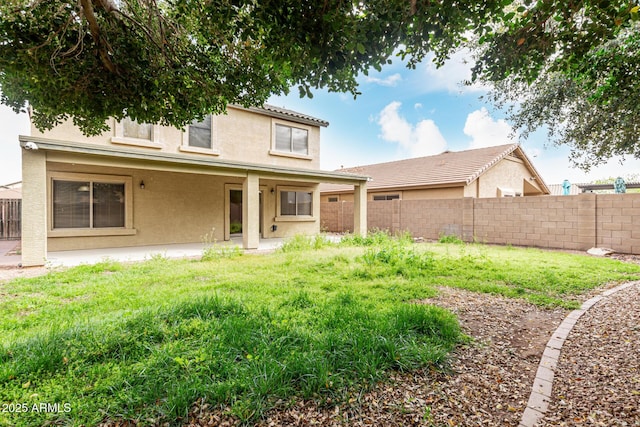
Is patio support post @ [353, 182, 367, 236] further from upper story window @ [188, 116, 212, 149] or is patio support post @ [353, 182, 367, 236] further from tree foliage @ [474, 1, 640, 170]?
tree foliage @ [474, 1, 640, 170]

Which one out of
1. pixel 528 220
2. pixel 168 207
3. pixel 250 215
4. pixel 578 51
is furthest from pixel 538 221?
pixel 168 207

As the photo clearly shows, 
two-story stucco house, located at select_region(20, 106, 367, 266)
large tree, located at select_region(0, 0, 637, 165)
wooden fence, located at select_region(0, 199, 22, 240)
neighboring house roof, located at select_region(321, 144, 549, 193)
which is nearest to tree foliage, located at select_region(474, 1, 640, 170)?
large tree, located at select_region(0, 0, 637, 165)

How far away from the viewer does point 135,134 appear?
1001cm

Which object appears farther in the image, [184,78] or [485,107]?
[485,107]

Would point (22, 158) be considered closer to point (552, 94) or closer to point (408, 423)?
point (408, 423)

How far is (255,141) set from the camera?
1273 cm

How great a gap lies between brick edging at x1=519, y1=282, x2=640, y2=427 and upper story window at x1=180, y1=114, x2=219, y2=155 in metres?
11.2

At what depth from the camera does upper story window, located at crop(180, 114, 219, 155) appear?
433 inches

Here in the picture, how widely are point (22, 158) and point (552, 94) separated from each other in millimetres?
13846

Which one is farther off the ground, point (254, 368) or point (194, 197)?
point (194, 197)

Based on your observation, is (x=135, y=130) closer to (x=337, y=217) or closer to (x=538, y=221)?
(x=337, y=217)

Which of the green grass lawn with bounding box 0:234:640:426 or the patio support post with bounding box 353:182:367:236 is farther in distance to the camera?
the patio support post with bounding box 353:182:367:236

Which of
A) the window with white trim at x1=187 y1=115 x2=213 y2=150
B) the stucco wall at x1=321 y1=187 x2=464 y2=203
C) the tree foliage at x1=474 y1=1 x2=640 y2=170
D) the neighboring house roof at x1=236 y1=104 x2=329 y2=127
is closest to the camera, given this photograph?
the tree foliage at x1=474 y1=1 x2=640 y2=170

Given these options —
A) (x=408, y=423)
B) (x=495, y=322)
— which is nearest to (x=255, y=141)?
(x=495, y=322)
